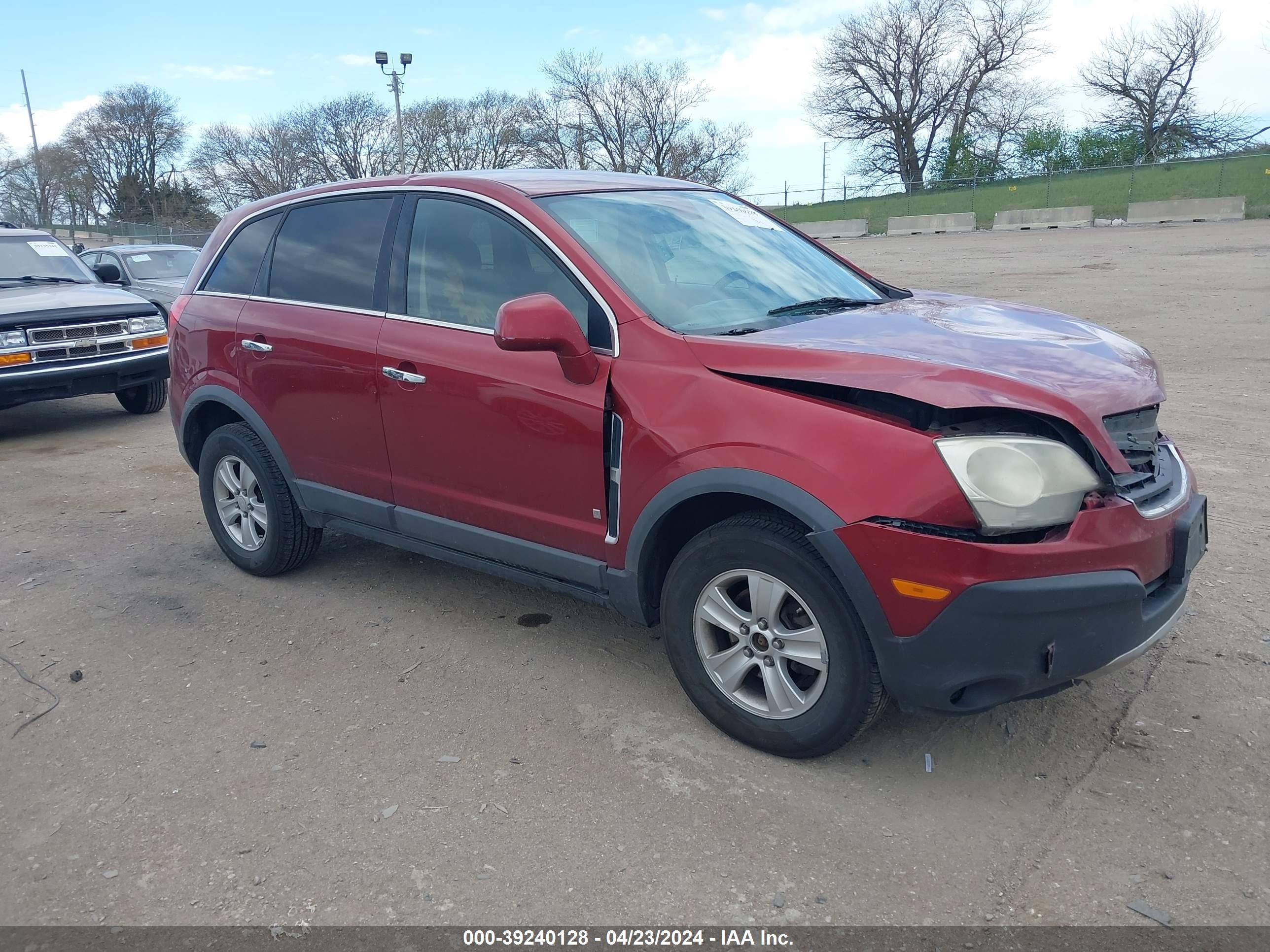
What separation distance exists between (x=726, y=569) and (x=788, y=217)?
144 ft

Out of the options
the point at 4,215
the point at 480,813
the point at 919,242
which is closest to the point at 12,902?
the point at 480,813

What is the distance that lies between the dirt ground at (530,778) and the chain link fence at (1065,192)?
31532 mm

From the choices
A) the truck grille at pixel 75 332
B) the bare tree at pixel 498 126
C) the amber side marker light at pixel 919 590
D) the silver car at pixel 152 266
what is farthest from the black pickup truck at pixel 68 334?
the bare tree at pixel 498 126

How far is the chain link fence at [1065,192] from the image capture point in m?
33.2

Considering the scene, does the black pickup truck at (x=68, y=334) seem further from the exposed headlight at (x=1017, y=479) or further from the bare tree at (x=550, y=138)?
the bare tree at (x=550, y=138)

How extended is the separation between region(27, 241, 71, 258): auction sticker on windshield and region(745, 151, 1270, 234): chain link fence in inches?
1044

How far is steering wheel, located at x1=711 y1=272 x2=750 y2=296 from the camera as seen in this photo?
12.5 ft

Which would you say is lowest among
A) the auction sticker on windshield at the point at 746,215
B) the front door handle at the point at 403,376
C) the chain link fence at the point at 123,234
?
the front door handle at the point at 403,376

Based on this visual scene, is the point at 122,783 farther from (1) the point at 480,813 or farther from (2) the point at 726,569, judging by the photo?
(2) the point at 726,569

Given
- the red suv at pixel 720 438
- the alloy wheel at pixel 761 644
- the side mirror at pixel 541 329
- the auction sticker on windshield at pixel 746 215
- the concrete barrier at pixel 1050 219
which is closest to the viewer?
the red suv at pixel 720 438

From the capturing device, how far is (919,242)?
32.2m

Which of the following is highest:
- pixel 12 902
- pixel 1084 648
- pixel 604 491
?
pixel 604 491

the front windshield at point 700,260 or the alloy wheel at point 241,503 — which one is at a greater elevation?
the front windshield at point 700,260

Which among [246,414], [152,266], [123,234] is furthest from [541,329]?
[123,234]
